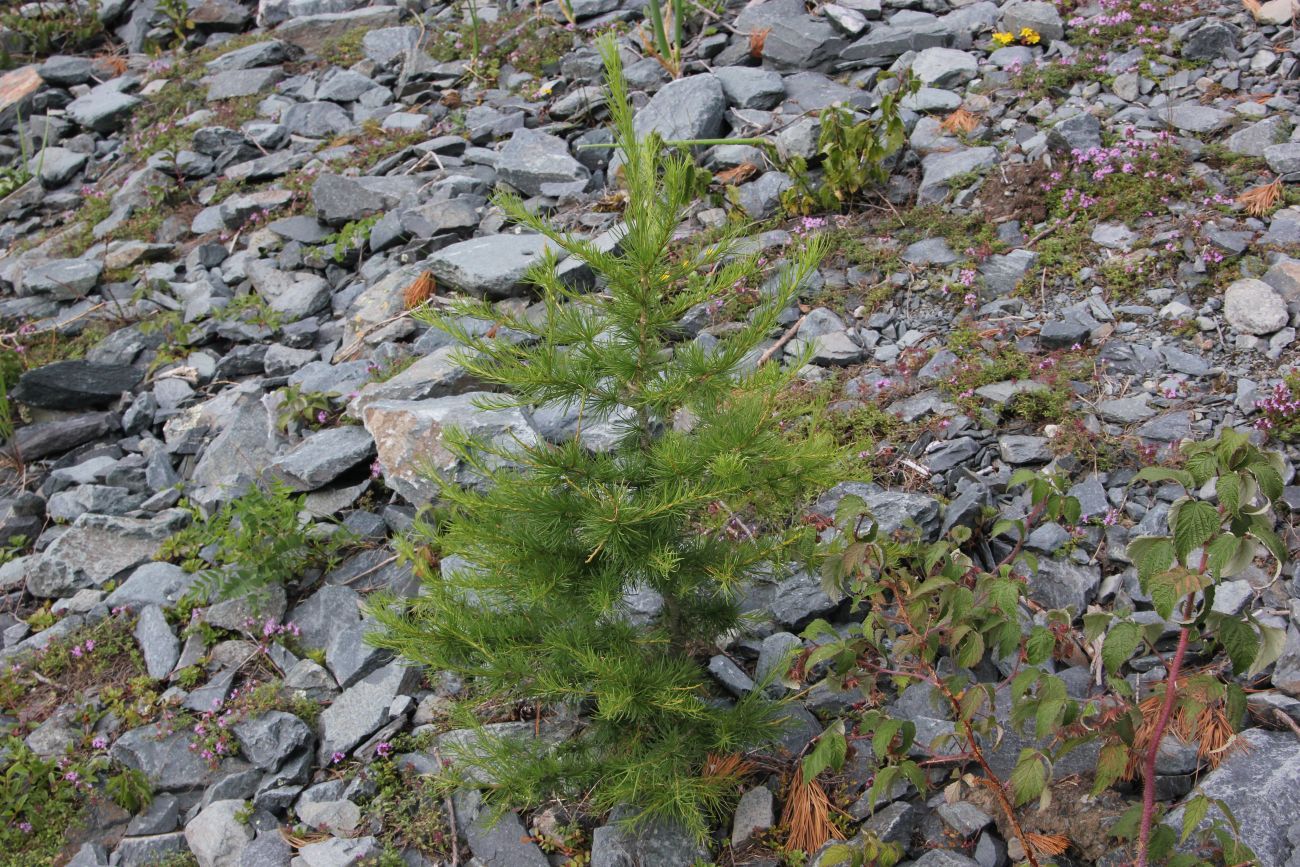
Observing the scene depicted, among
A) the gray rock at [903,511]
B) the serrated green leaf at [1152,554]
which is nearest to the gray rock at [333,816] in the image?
the gray rock at [903,511]

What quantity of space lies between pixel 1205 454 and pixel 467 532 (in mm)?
1817

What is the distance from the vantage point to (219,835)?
11.0 ft

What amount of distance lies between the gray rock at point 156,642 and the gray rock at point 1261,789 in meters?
3.64

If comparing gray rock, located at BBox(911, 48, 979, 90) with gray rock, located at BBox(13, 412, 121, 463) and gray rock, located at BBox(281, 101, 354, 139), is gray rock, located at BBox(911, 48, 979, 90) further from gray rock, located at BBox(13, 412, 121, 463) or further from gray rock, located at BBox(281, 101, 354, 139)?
gray rock, located at BBox(13, 412, 121, 463)

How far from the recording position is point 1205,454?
2.27 metres

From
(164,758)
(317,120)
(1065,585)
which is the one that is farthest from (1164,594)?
(317,120)

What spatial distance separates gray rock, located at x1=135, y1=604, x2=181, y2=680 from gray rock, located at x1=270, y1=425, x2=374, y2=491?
30.1 inches

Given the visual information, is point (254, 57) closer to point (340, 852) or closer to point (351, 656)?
point (351, 656)

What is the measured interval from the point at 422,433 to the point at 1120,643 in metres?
2.89

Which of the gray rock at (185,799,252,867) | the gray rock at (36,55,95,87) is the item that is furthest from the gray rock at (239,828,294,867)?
the gray rock at (36,55,95,87)

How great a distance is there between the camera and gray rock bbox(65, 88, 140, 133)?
9.14 meters

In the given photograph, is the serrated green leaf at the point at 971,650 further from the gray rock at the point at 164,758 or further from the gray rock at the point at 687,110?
the gray rock at the point at 687,110

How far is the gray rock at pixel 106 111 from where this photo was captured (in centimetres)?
914

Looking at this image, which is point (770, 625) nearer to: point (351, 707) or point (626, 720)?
point (626, 720)
